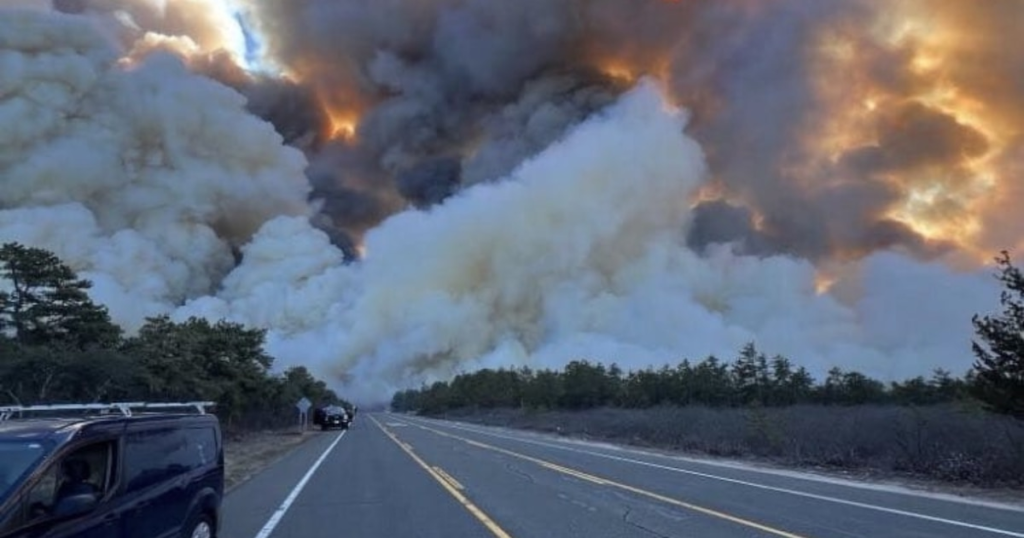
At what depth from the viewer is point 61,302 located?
1313 inches

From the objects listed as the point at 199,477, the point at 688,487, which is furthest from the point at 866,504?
the point at 199,477

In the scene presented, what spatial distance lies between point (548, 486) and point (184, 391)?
61.8ft

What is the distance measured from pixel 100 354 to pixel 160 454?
20285 mm

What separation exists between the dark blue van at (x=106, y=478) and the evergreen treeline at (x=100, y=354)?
16.2 metres

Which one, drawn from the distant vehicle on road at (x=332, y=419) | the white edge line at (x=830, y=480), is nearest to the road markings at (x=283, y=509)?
the white edge line at (x=830, y=480)

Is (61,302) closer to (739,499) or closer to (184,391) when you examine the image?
(184,391)

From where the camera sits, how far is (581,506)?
13523 mm

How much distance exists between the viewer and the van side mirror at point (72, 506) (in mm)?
5727

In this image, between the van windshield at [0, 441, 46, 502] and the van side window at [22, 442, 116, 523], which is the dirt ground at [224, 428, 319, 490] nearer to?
the van side window at [22, 442, 116, 523]

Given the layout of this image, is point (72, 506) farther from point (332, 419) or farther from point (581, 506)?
point (332, 419)

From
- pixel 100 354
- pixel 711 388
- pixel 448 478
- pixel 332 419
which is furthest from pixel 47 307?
pixel 711 388

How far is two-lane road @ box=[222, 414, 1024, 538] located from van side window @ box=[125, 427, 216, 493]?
275cm

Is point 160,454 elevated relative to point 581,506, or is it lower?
elevated

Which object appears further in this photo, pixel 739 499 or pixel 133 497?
pixel 739 499
